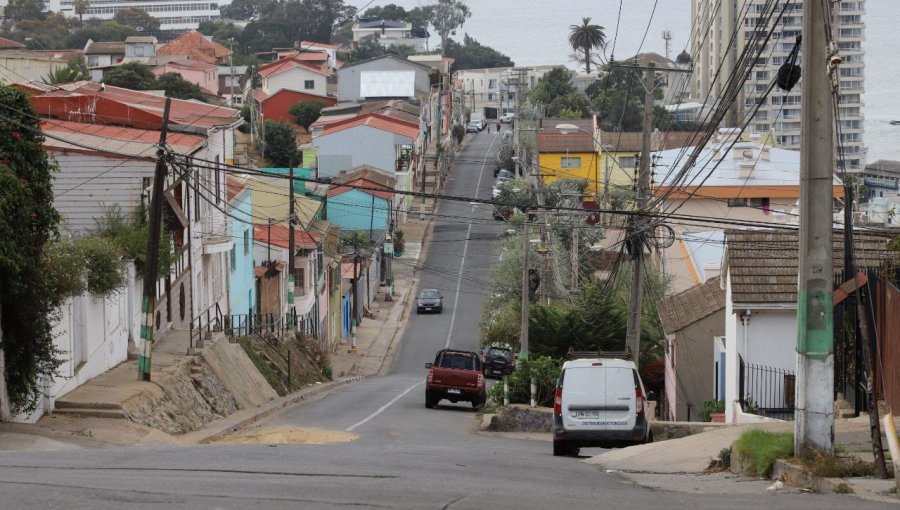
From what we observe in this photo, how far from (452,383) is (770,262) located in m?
12.0

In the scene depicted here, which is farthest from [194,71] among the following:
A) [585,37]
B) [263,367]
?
[263,367]

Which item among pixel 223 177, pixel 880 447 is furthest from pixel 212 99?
pixel 880 447

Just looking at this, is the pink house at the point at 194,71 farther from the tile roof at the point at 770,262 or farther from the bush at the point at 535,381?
the tile roof at the point at 770,262

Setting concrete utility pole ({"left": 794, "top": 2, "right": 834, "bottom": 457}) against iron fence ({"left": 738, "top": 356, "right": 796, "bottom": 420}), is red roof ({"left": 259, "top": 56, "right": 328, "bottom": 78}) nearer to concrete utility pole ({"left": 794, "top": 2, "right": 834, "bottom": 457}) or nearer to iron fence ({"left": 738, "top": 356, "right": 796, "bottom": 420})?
iron fence ({"left": 738, "top": 356, "right": 796, "bottom": 420})

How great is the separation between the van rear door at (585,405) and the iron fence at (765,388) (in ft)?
17.4

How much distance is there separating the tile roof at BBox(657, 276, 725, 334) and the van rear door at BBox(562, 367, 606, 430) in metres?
13.7

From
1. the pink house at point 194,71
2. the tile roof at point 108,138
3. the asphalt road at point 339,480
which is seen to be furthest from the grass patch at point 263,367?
the pink house at point 194,71

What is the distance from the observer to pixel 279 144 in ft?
338

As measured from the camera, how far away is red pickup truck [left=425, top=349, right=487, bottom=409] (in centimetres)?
3550

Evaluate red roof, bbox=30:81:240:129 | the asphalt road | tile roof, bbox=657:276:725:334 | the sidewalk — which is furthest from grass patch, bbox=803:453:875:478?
red roof, bbox=30:81:240:129

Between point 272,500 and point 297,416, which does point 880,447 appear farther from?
point 297,416

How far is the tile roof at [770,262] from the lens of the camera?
25594 millimetres

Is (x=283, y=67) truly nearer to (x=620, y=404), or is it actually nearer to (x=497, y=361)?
(x=497, y=361)

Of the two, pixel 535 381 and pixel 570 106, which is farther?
pixel 570 106
